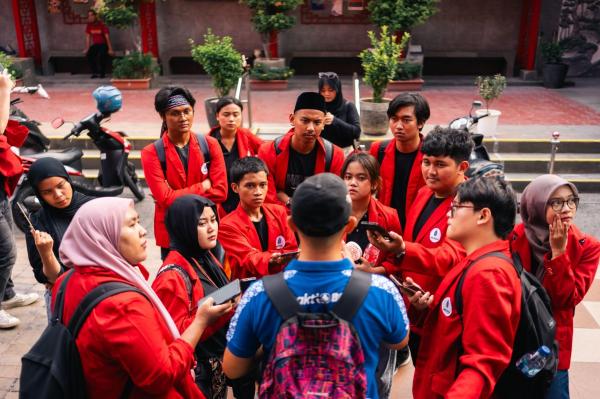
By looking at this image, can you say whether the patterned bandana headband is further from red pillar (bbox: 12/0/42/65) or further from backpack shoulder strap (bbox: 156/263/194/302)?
red pillar (bbox: 12/0/42/65)

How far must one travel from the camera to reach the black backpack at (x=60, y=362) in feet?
6.97

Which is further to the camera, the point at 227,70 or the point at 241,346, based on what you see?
the point at 227,70

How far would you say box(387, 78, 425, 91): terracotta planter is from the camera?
12680 mm

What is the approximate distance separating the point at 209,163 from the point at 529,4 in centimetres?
1207

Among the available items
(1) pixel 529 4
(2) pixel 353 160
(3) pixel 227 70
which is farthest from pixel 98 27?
→ (2) pixel 353 160

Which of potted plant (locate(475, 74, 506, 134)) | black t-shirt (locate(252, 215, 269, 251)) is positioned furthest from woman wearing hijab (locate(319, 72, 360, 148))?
potted plant (locate(475, 74, 506, 134))

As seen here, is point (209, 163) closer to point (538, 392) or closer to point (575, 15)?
point (538, 392)

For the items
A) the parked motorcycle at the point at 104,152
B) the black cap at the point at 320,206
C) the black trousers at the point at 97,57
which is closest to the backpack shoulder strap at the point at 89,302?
the black cap at the point at 320,206

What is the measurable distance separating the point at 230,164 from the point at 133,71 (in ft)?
29.3

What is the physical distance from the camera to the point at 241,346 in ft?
6.63

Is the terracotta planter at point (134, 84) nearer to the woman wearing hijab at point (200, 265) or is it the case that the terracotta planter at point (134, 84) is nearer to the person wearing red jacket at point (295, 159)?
the person wearing red jacket at point (295, 159)

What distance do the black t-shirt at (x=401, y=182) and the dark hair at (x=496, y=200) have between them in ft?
4.97

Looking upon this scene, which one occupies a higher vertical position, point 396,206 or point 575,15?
point 575,15

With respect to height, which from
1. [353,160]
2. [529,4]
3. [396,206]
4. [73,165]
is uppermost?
[529,4]
